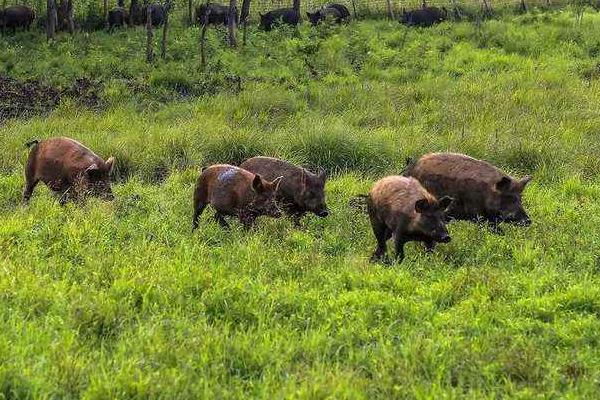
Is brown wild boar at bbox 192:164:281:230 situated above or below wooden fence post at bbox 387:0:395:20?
below

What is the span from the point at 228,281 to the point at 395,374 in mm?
1997

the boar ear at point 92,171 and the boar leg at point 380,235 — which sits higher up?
the boar ear at point 92,171

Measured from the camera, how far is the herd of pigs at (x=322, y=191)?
7301 millimetres

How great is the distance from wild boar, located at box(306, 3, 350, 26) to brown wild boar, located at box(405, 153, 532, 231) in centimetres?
1692

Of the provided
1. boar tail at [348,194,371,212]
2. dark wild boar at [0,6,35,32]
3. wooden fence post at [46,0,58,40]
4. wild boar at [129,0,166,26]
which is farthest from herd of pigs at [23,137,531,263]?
wild boar at [129,0,166,26]

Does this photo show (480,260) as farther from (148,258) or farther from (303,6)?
(303,6)

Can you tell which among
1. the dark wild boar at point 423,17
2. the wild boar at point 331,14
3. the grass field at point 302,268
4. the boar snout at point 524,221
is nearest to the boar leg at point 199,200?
the grass field at point 302,268

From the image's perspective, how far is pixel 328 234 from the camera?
7.99 m

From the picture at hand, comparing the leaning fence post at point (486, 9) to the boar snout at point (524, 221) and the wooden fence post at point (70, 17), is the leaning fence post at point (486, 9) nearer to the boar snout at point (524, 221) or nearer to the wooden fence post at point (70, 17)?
the wooden fence post at point (70, 17)

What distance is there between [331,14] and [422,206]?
63.5 feet

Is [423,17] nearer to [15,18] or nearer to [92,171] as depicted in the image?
[15,18]

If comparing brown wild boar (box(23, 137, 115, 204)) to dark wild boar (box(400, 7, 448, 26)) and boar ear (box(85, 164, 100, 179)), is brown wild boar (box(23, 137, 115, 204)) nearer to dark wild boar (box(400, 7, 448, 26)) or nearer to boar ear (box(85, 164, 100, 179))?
boar ear (box(85, 164, 100, 179))

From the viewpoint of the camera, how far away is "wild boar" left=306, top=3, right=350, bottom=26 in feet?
83.5

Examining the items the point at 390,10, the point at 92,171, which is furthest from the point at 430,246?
the point at 390,10
